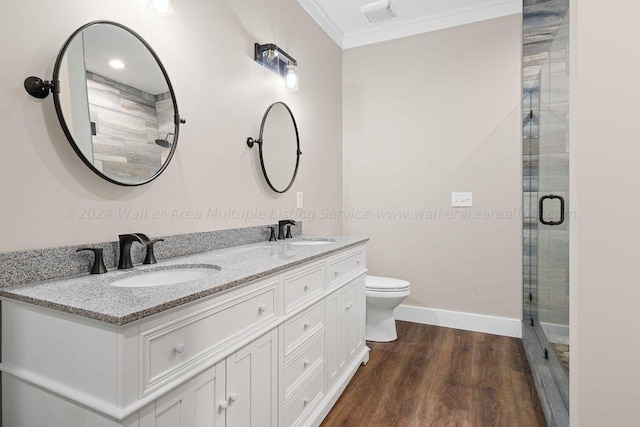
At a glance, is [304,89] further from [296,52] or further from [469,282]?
[469,282]

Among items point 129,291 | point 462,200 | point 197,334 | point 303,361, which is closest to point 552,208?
point 462,200

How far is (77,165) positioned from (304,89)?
1860 millimetres

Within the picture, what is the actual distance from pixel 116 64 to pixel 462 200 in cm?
262

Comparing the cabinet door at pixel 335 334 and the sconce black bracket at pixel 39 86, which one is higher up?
the sconce black bracket at pixel 39 86

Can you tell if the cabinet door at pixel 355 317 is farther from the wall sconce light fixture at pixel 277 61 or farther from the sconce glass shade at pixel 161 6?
the sconce glass shade at pixel 161 6

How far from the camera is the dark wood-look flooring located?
5.71 feet

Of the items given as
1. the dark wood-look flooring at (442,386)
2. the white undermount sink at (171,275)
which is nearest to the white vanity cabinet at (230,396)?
the white undermount sink at (171,275)

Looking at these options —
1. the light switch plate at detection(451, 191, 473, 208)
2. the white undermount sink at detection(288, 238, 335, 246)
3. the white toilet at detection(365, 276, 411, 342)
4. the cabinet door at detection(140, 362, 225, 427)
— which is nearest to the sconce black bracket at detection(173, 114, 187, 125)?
the white undermount sink at detection(288, 238, 335, 246)

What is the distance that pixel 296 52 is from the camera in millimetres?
2570

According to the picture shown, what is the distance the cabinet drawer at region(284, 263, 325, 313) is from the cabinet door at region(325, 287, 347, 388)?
0.15 m

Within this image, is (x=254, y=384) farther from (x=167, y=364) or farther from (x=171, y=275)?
(x=171, y=275)

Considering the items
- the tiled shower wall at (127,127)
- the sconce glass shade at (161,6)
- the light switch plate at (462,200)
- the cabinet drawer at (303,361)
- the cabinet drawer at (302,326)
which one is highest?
the sconce glass shade at (161,6)

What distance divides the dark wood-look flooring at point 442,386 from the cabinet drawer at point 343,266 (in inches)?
26.0

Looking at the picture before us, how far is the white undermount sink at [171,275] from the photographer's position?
1.22 m
